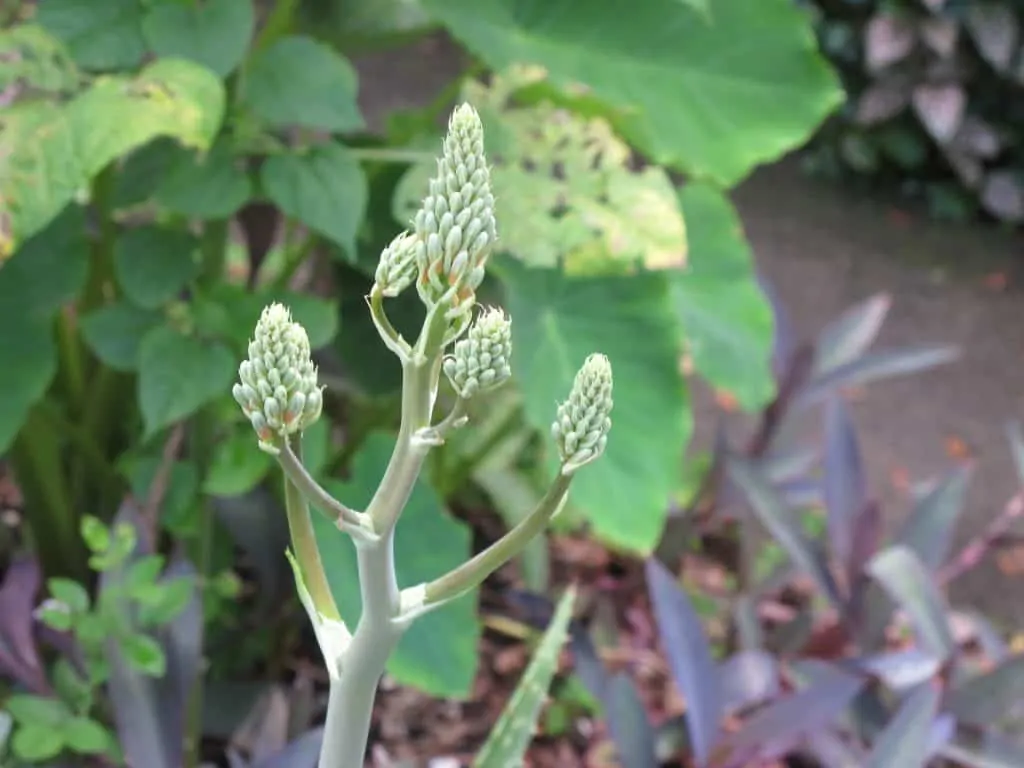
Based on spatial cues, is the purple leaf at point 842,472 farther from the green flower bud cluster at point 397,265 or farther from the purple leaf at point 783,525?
the green flower bud cluster at point 397,265

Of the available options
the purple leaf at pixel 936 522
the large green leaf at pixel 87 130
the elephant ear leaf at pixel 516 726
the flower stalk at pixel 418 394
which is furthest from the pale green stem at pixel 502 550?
the purple leaf at pixel 936 522

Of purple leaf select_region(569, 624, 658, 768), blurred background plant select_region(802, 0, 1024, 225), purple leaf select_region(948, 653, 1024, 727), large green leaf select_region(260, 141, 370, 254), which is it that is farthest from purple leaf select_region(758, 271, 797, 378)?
blurred background plant select_region(802, 0, 1024, 225)

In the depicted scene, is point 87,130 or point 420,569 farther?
point 420,569

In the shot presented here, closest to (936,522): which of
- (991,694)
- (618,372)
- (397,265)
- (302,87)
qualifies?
(991,694)

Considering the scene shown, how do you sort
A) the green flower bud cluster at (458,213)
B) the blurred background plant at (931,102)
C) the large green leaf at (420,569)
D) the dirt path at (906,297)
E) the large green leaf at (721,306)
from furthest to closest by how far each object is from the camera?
1. the blurred background plant at (931,102)
2. the dirt path at (906,297)
3. the large green leaf at (721,306)
4. the large green leaf at (420,569)
5. the green flower bud cluster at (458,213)

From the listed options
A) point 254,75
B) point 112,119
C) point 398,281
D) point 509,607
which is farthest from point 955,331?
point 398,281

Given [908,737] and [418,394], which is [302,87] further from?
[908,737]
